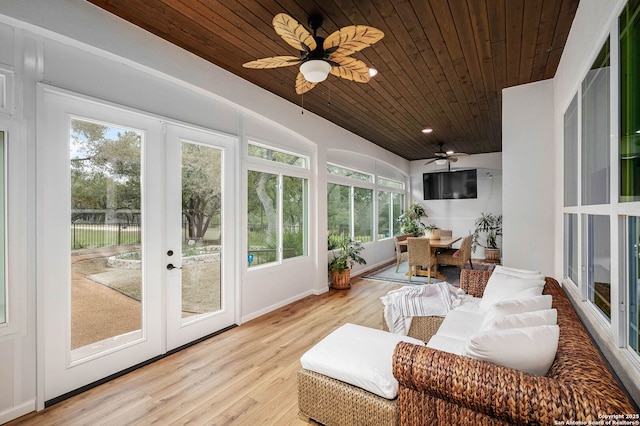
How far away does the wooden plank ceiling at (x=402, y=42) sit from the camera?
229 centimetres

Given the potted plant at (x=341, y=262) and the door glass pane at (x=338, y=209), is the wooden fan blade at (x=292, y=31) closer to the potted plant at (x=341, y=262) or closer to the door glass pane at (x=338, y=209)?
the door glass pane at (x=338, y=209)

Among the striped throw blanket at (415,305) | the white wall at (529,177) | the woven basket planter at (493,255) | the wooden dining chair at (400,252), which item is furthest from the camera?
the woven basket planter at (493,255)

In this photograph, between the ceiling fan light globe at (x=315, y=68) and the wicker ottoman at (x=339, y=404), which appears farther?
the ceiling fan light globe at (x=315, y=68)

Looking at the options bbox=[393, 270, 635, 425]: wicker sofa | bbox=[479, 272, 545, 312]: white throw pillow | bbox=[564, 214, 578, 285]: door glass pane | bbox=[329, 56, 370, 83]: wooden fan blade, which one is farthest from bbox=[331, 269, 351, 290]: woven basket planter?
bbox=[393, 270, 635, 425]: wicker sofa

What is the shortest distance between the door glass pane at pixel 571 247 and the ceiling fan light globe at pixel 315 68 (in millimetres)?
2482

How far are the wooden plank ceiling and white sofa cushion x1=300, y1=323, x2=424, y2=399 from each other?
8.19 ft

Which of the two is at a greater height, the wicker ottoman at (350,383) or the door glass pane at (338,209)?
the door glass pane at (338,209)

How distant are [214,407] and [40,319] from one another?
1.40 metres

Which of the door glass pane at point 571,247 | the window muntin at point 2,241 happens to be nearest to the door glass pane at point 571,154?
the door glass pane at point 571,247

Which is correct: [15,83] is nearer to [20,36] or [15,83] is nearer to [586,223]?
[20,36]

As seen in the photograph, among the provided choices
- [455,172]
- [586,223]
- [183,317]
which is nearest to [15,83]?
[183,317]

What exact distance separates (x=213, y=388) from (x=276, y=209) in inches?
98.6

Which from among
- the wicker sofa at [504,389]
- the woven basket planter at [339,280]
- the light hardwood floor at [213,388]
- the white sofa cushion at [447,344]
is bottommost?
the light hardwood floor at [213,388]

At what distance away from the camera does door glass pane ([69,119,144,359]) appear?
2373 mm
